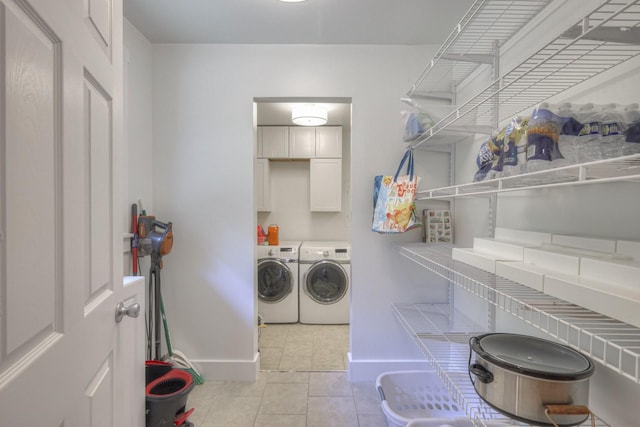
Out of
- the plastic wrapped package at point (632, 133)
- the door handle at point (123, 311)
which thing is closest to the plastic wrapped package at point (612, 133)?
the plastic wrapped package at point (632, 133)

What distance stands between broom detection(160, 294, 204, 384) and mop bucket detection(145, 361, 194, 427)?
27cm

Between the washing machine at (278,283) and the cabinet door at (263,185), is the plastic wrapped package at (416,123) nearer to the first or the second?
the washing machine at (278,283)

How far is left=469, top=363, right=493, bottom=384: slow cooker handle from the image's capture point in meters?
0.91

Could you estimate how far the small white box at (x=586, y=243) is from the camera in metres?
0.84

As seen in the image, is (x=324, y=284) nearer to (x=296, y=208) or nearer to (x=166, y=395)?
(x=296, y=208)

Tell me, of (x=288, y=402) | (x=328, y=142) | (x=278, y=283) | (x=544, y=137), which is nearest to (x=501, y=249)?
(x=544, y=137)

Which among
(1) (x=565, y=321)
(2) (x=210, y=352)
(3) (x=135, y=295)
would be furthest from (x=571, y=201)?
(2) (x=210, y=352)

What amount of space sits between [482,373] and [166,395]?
56.7 inches

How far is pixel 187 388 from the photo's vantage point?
4.93 ft

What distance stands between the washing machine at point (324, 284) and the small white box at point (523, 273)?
2.19m

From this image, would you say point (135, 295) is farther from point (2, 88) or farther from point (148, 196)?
point (148, 196)

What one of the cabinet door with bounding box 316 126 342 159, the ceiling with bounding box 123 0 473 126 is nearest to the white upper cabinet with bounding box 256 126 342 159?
the cabinet door with bounding box 316 126 342 159

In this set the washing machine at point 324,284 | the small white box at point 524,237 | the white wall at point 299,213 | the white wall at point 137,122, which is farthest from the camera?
the white wall at point 299,213

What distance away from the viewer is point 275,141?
11.8ft
